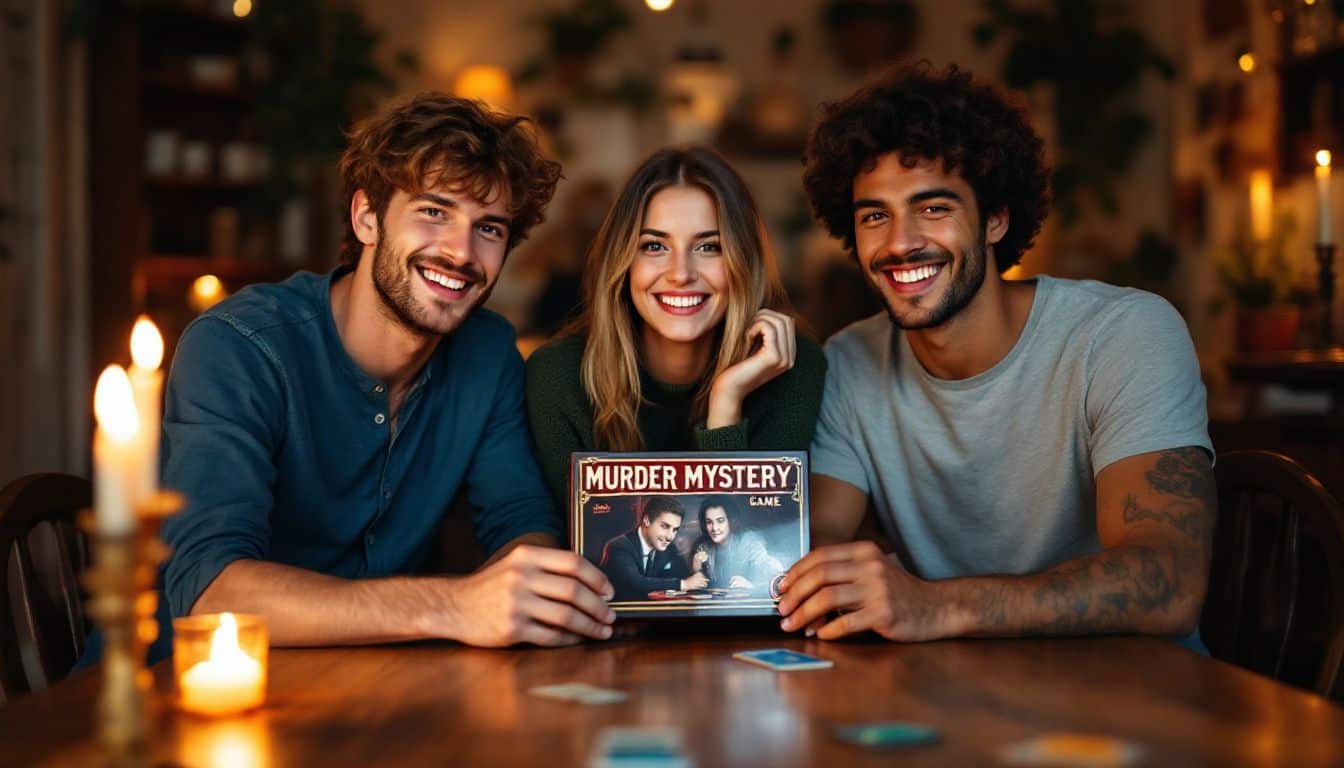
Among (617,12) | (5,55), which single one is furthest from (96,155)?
(617,12)

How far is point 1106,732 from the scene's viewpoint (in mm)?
1110

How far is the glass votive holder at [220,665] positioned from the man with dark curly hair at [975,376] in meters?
1.08

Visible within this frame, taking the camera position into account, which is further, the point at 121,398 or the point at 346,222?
the point at 346,222

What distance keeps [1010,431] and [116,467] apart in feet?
5.32

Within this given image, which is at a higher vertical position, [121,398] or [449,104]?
[449,104]

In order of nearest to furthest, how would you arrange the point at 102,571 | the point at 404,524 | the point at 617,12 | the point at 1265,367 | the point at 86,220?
the point at 102,571, the point at 404,524, the point at 1265,367, the point at 86,220, the point at 617,12

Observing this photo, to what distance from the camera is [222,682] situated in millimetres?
1199

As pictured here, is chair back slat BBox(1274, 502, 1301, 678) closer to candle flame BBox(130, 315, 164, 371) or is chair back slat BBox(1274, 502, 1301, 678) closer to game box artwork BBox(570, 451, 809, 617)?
game box artwork BBox(570, 451, 809, 617)

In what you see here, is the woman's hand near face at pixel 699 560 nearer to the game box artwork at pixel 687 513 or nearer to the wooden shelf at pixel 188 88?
the game box artwork at pixel 687 513

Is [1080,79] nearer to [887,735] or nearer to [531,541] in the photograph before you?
[531,541]

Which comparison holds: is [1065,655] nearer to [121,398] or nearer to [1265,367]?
[121,398]

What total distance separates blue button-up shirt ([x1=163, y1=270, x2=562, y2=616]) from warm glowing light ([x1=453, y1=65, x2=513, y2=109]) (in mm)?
5229

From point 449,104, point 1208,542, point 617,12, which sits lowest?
point 1208,542

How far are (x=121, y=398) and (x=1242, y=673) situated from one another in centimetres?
113
